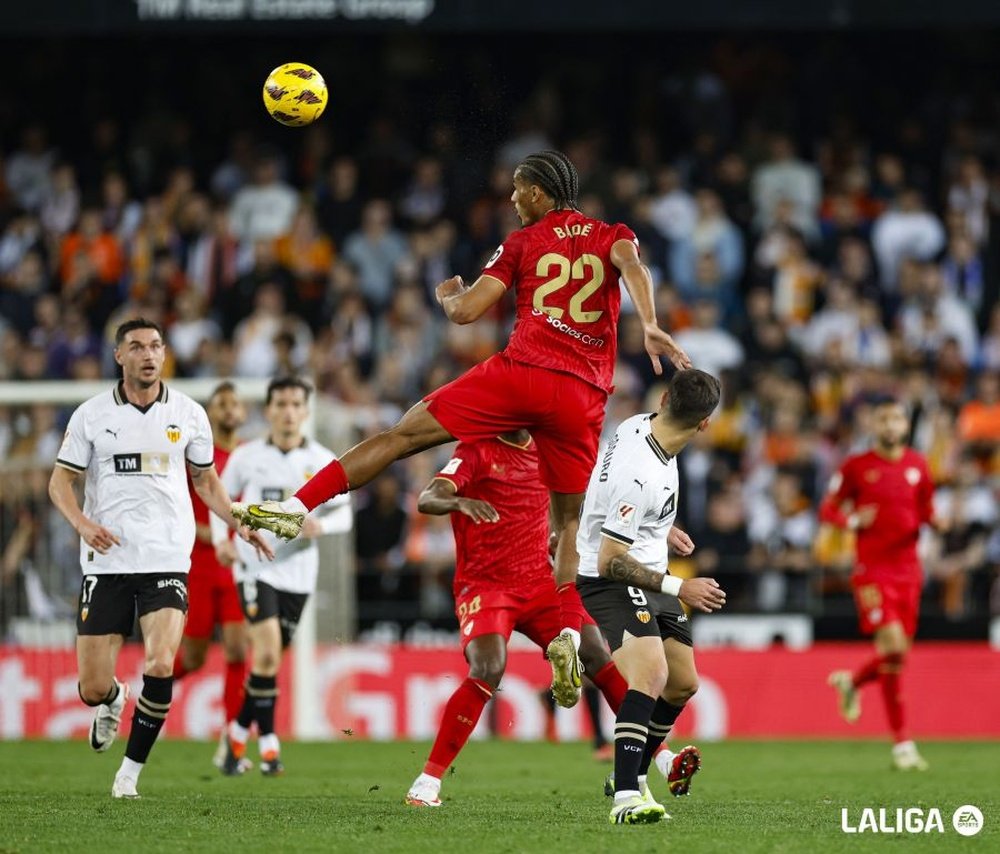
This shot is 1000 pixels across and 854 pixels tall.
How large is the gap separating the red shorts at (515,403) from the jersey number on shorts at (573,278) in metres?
0.31

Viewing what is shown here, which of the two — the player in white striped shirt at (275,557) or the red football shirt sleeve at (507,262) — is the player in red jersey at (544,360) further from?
the player in white striped shirt at (275,557)

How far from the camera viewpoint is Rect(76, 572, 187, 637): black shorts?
10.4 meters

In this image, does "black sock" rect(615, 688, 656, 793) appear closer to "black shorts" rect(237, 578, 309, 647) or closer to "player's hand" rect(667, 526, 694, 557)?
"player's hand" rect(667, 526, 694, 557)

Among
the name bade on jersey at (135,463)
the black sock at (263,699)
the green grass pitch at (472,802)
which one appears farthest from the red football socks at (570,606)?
→ the black sock at (263,699)

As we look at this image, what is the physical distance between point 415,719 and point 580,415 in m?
7.89

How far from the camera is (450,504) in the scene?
9750 mm

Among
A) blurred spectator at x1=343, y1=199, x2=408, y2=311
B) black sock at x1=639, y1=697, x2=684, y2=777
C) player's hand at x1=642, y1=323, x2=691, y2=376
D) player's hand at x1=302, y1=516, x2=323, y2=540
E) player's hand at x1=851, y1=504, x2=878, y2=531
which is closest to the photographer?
player's hand at x1=642, y1=323, x2=691, y2=376

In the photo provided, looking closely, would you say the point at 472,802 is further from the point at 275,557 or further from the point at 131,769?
the point at 275,557

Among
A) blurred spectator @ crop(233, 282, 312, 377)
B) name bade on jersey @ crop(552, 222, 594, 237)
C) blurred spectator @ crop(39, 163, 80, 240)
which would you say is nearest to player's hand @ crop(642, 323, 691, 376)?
name bade on jersey @ crop(552, 222, 594, 237)

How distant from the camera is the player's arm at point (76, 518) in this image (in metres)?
10.1

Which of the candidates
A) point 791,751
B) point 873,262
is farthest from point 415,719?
point 873,262

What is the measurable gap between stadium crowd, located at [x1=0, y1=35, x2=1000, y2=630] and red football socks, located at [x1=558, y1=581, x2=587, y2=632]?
294 inches

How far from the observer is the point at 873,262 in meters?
21.0

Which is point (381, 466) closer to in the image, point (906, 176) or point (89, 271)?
point (89, 271)
